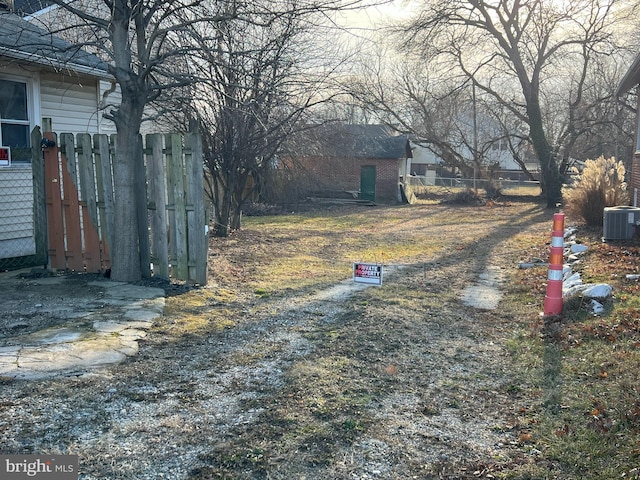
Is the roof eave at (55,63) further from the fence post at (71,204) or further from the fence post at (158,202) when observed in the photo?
the fence post at (158,202)

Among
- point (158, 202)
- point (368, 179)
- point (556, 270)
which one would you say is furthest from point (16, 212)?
point (368, 179)

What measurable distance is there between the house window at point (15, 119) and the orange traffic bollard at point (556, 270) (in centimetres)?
816

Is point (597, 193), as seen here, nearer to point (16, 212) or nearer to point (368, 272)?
point (368, 272)

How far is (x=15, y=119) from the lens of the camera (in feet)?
30.4

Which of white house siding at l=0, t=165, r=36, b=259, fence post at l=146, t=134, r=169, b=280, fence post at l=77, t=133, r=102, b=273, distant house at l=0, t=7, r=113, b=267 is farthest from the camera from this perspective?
white house siding at l=0, t=165, r=36, b=259

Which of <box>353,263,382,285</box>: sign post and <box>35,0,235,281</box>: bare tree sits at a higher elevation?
<box>35,0,235,281</box>: bare tree

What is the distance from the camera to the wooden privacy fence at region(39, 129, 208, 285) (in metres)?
7.39

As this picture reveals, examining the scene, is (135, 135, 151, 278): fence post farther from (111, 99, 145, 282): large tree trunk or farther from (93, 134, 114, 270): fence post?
(93, 134, 114, 270): fence post

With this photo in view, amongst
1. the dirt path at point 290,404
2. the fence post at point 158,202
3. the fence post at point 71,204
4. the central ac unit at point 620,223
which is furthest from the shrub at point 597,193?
the fence post at point 71,204

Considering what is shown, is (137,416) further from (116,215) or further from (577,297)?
(577,297)

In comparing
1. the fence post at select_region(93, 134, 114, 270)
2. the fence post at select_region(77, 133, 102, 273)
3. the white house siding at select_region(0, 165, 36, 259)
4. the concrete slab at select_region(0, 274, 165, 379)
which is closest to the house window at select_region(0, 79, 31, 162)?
the white house siding at select_region(0, 165, 36, 259)

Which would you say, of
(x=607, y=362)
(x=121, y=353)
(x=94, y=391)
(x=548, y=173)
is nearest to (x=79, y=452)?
(x=94, y=391)


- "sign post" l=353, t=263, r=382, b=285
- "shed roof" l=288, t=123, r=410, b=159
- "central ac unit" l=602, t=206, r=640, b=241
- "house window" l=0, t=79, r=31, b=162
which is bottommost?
"sign post" l=353, t=263, r=382, b=285

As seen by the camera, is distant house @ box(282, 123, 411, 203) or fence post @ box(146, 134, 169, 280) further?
distant house @ box(282, 123, 411, 203)
